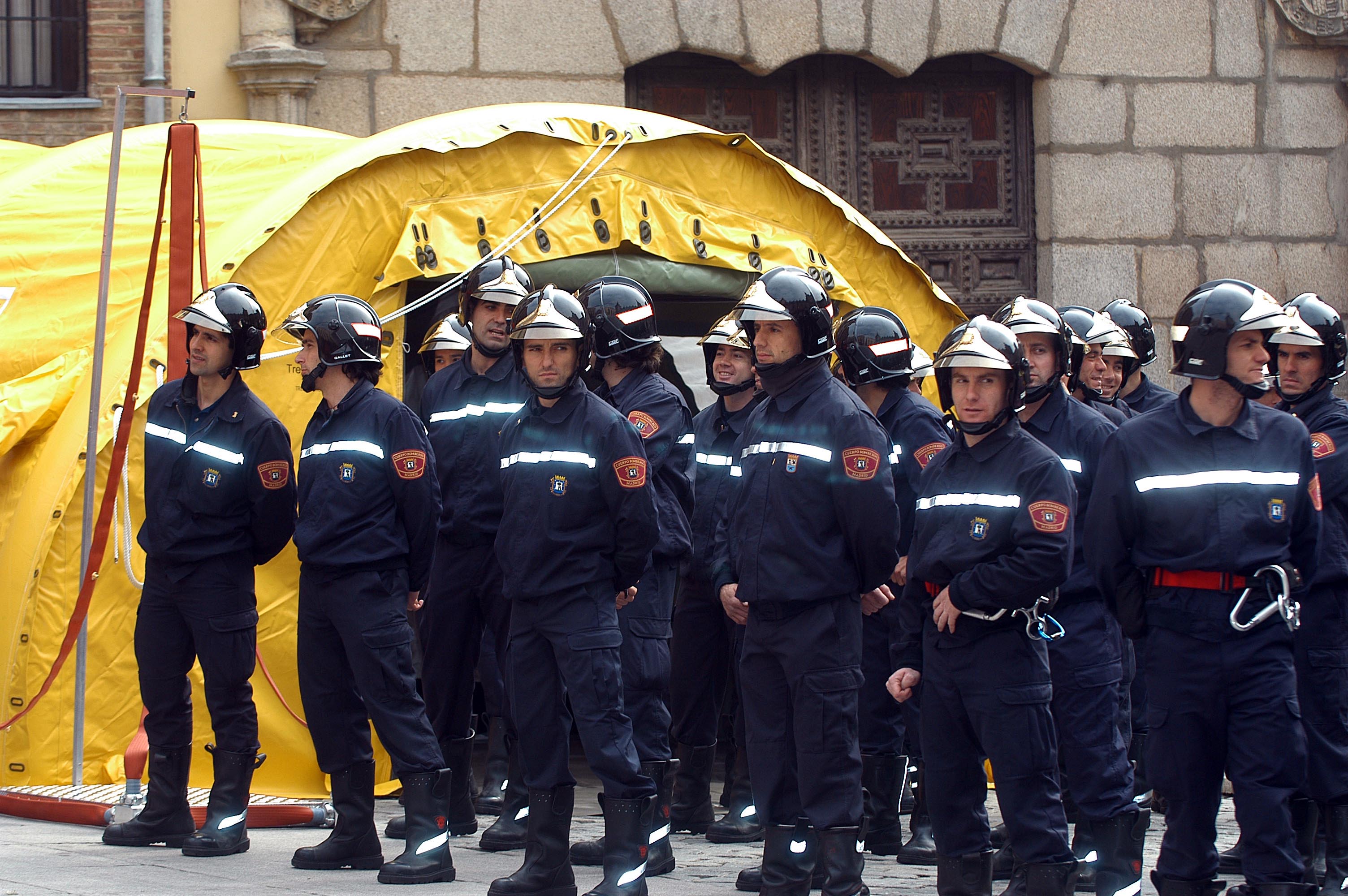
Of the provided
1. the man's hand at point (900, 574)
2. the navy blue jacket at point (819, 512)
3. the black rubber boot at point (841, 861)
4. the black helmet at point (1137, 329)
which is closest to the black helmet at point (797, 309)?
the navy blue jacket at point (819, 512)

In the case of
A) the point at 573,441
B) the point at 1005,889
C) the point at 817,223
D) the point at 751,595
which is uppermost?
the point at 817,223

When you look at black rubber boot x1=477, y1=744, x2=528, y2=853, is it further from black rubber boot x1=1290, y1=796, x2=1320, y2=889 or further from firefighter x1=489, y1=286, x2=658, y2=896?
black rubber boot x1=1290, y1=796, x2=1320, y2=889

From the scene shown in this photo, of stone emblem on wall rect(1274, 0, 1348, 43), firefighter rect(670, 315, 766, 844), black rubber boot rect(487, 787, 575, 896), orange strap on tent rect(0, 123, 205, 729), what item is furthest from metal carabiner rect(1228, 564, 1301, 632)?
stone emblem on wall rect(1274, 0, 1348, 43)

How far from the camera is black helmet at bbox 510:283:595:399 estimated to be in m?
6.17

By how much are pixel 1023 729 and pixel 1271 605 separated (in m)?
0.82

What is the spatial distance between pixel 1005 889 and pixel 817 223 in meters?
4.35

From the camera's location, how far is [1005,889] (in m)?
6.05

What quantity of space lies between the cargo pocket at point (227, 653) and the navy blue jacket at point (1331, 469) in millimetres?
3906

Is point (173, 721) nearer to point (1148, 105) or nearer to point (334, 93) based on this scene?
point (334, 93)

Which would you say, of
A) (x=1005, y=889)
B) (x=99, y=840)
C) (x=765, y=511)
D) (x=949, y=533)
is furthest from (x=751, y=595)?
(x=99, y=840)

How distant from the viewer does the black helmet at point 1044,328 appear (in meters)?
6.60

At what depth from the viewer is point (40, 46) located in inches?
499

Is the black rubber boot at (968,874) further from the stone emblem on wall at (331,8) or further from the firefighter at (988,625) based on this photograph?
the stone emblem on wall at (331,8)

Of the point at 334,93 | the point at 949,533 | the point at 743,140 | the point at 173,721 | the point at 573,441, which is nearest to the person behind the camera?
the point at 949,533
